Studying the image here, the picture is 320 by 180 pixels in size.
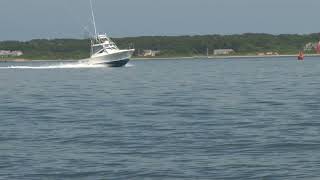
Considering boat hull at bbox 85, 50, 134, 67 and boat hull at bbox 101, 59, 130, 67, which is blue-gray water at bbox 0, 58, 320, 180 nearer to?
boat hull at bbox 85, 50, 134, 67

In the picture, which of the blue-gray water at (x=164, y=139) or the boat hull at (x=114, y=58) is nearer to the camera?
the blue-gray water at (x=164, y=139)

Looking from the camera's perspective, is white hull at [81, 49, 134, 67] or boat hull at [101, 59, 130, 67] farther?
boat hull at [101, 59, 130, 67]

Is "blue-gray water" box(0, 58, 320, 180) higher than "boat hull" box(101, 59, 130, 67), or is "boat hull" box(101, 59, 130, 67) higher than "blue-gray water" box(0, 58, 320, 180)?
"blue-gray water" box(0, 58, 320, 180)

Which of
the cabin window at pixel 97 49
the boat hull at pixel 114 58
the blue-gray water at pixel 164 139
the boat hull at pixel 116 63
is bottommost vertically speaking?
the boat hull at pixel 116 63

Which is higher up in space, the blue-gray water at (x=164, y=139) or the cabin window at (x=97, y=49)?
the blue-gray water at (x=164, y=139)

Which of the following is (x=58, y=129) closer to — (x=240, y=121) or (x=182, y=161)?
(x=240, y=121)

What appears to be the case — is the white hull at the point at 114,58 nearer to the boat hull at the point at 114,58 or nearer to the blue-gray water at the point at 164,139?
the boat hull at the point at 114,58

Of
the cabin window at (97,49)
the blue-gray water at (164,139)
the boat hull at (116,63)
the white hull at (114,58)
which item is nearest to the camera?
the blue-gray water at (164,139)

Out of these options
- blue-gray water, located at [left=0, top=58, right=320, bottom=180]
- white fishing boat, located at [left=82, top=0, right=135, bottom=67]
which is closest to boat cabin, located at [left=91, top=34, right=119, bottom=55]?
white fishing boat, located at [left=82, top=0, right=135, bottom=67]

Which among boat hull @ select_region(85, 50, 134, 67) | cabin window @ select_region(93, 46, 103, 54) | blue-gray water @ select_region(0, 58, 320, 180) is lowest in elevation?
boat hull @ select_region(85, 50, 134, 67)

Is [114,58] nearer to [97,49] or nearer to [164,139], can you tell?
[97,49]

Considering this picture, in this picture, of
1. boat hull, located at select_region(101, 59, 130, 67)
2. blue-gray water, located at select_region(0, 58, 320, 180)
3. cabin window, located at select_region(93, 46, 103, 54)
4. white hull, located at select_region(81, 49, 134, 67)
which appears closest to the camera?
blue-gray water, located at select_region(0, 58, 320, 180)

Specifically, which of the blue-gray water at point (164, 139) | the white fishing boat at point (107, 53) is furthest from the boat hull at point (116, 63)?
the blue-gray water at point (164, 139)

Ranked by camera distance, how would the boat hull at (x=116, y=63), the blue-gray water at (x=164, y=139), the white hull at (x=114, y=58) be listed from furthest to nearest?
the boat hull at (x=116, y=63) → the white hull at (x=114, y=58) → the blue-gray water at (x=164, y=139)
